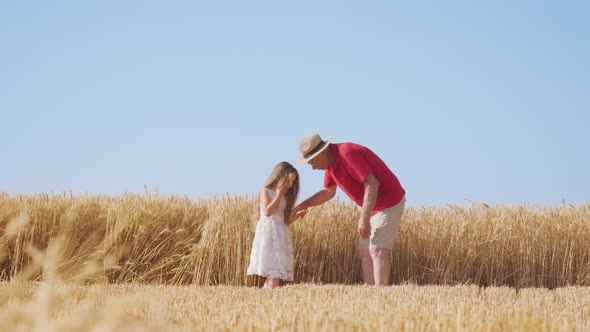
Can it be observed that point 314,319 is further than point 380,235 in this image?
No

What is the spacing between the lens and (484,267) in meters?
9.17

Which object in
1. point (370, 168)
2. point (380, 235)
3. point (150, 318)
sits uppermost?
point (370, 168)

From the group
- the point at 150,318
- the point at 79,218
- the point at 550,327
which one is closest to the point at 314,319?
the point at 150,318

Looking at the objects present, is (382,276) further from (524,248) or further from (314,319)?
(314,319)

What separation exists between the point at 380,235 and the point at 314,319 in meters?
4.30

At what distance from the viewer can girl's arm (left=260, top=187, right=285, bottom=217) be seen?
715 cm

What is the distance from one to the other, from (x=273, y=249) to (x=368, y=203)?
1.29m

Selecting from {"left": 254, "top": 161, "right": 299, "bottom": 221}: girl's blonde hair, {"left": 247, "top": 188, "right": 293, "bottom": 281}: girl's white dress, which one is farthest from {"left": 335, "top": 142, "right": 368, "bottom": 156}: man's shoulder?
{"left": 247, "top": 188, "right": 293, "bottom": 281}: girl's white dress

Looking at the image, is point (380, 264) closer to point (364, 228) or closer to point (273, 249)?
point (364, 228)

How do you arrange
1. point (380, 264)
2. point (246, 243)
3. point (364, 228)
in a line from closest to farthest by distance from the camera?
point (364, 228)
point (380, 264)
point (246, 243)

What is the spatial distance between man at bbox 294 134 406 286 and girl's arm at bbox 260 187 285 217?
0.48 meters

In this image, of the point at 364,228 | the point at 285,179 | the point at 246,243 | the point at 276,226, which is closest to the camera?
the point at 364,228

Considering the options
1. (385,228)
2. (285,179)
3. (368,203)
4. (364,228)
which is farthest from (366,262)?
(285,179)

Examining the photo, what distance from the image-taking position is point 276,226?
731 cm
